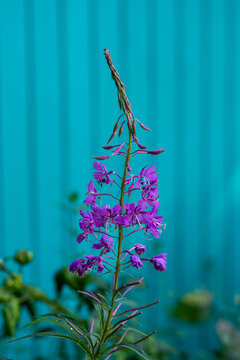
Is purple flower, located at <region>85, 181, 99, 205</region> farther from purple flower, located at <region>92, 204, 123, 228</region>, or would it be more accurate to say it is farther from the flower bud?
the flower bud

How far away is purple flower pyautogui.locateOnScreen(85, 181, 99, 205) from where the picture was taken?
47cm

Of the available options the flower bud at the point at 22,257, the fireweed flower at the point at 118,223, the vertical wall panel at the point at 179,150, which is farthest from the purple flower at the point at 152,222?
the vertical wall panel at the point at 179,150

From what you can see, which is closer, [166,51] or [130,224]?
[130,224]

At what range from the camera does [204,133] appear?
1.97 m

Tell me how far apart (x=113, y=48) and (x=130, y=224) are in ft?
4.78

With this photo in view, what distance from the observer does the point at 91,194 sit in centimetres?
48

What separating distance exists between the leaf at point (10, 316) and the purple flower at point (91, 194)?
0.49 metres

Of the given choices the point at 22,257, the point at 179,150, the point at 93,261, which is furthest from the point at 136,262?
the point at 179,150

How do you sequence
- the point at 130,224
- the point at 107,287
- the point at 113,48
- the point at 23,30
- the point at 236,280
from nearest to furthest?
1. the point at 130,224
2. the point at 107,287
3. the point at 23,30
4. the point at 113,48
5. the point at 236,280

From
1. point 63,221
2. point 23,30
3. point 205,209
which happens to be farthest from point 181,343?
point 23,30

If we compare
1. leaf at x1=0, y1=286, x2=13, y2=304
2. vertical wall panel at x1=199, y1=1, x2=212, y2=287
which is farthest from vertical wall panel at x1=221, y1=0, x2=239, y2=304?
leaf at x1=0, y1=286, x2=13, y2=304

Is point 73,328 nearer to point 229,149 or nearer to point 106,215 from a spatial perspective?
point 106,215

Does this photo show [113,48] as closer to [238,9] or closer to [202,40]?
[202,40]

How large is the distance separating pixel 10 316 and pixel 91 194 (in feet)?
1.64
